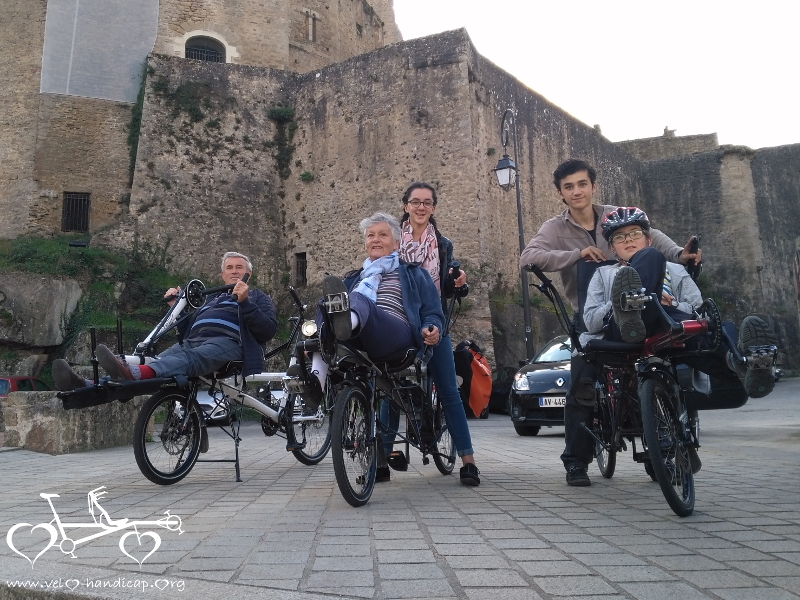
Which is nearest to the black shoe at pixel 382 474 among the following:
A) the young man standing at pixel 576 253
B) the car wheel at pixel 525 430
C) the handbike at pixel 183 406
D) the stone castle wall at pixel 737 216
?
the handbike at pixel 183 406

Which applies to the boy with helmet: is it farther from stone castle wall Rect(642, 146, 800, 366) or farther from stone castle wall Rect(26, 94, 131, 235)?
stone castle wall Rect(642, 146, 800, 366)

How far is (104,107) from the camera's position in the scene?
25938 millimetres

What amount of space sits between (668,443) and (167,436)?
3146 mm

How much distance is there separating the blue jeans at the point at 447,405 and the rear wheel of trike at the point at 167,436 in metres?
1.38

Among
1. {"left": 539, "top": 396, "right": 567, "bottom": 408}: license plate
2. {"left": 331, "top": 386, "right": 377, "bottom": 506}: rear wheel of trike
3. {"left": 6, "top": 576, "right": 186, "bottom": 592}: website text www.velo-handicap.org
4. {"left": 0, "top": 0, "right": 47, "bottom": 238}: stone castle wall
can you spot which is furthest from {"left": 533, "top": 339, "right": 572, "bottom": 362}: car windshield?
{"left": 0, "top": 0, "right": 47, "bottom": 238}: stone castle wall

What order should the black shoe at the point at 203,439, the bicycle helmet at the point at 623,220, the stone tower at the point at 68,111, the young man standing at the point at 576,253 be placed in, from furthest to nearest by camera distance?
the stone tower at the point at 68,111 → the black shoe at the point at 203,439 → the young man standing at the point at 576,253 → the bicycle helmet at the point at 623,220

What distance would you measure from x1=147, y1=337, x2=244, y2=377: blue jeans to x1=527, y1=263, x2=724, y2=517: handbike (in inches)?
84.1

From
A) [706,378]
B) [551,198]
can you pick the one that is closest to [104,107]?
[551,198]

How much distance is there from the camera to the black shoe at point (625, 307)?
3.58m

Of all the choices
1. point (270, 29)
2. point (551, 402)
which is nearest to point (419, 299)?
point (551, 402)

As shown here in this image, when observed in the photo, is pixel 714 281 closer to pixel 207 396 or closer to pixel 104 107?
pixel 104 107

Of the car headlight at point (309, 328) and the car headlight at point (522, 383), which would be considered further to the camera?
the car headlight at point (522, 383)

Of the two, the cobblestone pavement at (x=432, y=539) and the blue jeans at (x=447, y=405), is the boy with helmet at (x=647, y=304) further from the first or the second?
the blue jeans at (x=447, y=405)

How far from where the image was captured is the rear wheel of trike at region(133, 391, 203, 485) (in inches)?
187
